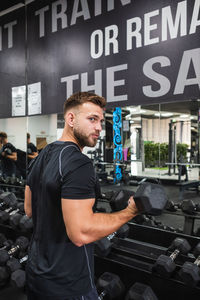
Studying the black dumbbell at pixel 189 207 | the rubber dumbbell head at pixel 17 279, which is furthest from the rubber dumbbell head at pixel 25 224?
the black dumbbell at pixel 189 207

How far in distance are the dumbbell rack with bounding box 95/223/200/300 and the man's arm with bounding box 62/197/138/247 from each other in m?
0.95

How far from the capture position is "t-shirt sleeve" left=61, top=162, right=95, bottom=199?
0.86 meters

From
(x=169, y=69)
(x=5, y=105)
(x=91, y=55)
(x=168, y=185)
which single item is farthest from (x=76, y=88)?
(x=168, y=185)

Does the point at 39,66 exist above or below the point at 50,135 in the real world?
above

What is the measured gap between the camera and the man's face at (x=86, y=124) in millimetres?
1044

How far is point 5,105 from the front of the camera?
3.93 m

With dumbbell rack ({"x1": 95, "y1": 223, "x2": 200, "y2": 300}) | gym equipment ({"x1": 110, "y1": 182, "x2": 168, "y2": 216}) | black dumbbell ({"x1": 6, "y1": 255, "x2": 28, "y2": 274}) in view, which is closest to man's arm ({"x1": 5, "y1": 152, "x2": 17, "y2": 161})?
black dumbbell ({"x1": 6, "y1": 255, "x2": 28, "y2": 274})

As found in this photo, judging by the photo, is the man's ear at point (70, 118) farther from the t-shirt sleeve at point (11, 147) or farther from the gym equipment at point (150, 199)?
the t-shirt sleeve at point (11, 147)

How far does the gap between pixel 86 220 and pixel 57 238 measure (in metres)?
0.20

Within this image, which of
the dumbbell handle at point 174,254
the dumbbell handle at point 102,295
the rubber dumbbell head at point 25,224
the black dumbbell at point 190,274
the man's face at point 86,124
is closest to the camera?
the man's face at point 86,124

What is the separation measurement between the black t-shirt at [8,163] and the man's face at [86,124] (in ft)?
10.9

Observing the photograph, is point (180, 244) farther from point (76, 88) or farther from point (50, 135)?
point (50, 135)

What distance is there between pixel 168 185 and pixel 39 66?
2331 mm

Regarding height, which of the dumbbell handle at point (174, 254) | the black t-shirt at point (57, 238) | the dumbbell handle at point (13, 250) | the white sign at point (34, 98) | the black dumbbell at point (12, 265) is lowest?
the black dumbbell at point (12, 265)
